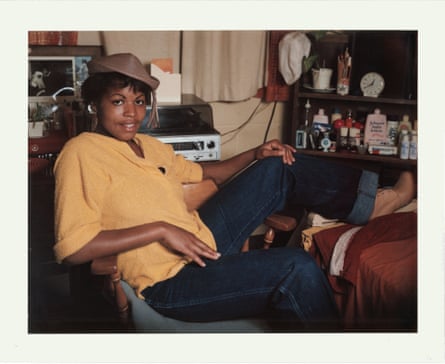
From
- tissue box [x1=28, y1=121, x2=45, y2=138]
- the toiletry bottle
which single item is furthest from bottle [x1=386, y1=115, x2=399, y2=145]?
tissue box [x1=28, y1=121, x2=45, y2=138]

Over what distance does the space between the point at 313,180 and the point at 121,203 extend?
0.54 metres

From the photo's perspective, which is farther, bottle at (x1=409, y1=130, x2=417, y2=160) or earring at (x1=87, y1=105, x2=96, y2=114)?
bottle at (x1=409, y1=130, x2=417, y2=160)

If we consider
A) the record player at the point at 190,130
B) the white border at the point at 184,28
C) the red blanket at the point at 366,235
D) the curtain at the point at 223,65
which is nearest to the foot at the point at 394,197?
the red blanket at the point at 366,235

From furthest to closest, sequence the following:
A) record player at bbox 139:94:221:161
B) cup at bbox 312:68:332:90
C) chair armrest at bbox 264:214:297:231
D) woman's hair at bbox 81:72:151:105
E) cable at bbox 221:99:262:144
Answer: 1. cable at bbox 221:99:262:144
2. cup at bbox 312:68:332:90
3. record player at bbox 139:94:221:161
4. chair armrest at bbox 264:214:297:231
5. woman's hair at bbox 81:72:151:105

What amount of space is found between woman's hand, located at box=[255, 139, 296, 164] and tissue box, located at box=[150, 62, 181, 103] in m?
0.48

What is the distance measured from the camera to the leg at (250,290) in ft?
4.56

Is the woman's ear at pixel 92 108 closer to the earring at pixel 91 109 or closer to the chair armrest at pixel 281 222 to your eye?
the earring at pixel 91 109

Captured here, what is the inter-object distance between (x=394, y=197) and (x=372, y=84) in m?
0.59

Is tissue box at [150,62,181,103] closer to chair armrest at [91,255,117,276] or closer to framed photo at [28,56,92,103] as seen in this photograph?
framed photo at [28,56,92,103]

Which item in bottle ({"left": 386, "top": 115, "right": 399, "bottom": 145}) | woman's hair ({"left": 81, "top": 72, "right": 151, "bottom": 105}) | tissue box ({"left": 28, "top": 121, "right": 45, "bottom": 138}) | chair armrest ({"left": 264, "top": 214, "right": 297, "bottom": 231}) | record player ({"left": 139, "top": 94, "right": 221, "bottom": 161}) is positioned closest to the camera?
woman's hair ({"left": 81, "top": 72, "right": 151, "bottom": 105})

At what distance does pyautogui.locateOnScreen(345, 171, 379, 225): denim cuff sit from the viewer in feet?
5.29

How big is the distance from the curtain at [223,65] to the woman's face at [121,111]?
20.5 inches

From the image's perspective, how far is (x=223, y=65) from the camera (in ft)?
6.84
